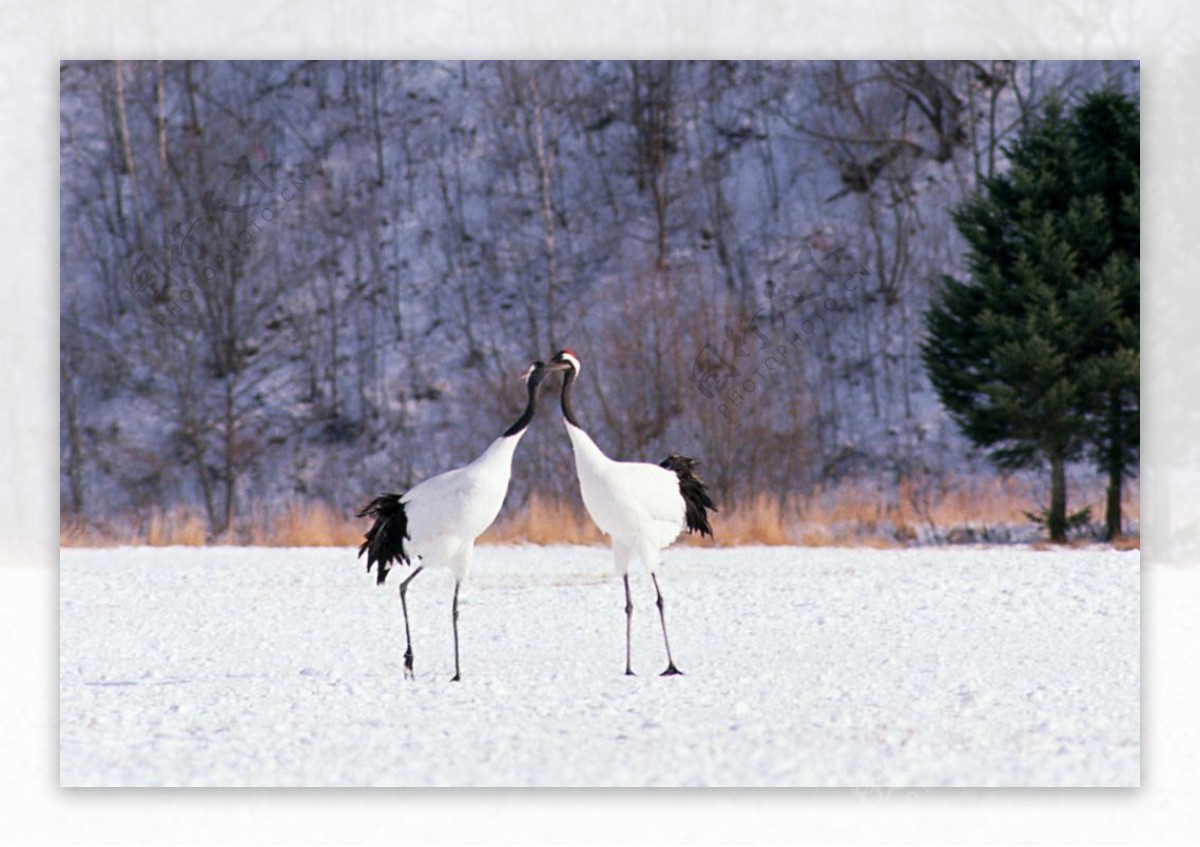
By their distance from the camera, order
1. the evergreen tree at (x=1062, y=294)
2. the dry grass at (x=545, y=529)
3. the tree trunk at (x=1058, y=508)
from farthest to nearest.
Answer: the tree trunk at (x=1058, y=508) → the dry grass at (x=545, y=529) → the evergreen tree at (x=1062, y=294)

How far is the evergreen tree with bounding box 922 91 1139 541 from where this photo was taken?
1199 cm

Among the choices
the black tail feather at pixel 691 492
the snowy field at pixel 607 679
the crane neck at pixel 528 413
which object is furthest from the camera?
the black tail feather at pixel 691 492

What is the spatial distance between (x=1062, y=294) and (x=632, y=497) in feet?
22.3

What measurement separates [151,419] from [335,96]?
4.35m

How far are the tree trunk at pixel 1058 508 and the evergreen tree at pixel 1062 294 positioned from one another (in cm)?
1

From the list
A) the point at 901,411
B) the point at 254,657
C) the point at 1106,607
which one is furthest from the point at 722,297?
the point at 254,657

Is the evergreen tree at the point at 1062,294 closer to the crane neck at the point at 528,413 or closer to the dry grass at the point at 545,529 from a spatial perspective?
the dry grass at the point at 545,529

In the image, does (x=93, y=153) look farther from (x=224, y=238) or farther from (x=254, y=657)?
(x=254, y=657)

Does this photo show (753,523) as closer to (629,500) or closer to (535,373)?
(535,373)

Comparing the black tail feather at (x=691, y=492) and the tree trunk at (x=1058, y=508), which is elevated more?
the black tail feather at (x=691, y=492)

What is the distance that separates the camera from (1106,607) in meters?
8.83

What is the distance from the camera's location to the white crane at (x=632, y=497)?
20.6 feet

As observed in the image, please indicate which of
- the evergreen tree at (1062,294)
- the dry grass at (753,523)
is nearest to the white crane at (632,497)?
the dry grass at (753,523)

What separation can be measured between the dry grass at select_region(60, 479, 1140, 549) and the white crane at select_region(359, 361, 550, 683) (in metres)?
5.55
